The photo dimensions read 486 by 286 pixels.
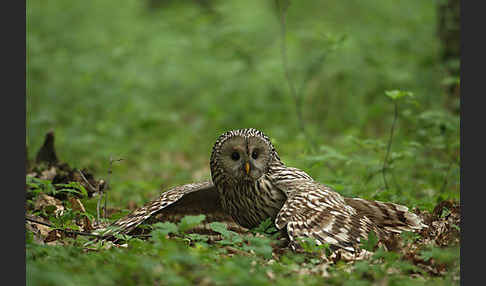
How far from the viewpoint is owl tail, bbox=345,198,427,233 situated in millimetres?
4781

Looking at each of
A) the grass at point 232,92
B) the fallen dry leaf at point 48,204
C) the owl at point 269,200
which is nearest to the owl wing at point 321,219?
the owl at point 269,200

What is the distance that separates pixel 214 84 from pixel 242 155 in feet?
26.7

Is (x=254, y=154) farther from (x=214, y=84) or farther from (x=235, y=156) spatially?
(x=214, y=84)

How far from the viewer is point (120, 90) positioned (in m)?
11.5

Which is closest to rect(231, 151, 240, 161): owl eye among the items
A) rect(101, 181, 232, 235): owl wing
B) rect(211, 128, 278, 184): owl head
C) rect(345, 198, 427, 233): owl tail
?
rect(211, 128, 278, 184): owl head

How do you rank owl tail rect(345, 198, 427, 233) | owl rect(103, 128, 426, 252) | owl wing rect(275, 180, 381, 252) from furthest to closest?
1. owl tail rect(345, 198, 427, 233)
2. owl rect(103, 128, 426, 252)
3. owl wing rect(275, 180, 381, 252)

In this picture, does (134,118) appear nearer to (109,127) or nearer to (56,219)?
(109,127)

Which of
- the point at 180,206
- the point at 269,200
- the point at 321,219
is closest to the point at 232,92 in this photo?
the point at 180,206

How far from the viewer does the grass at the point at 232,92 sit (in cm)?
780

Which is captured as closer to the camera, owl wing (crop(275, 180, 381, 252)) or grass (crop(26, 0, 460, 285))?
owl wing (crop(275, 180, 381, 252))

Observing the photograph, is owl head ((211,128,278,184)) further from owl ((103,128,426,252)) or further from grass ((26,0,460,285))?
grass ((26,0,460,285))

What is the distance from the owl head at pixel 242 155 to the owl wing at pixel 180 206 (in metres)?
0.39

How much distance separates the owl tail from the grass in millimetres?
1189

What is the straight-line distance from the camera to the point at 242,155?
491 cm
